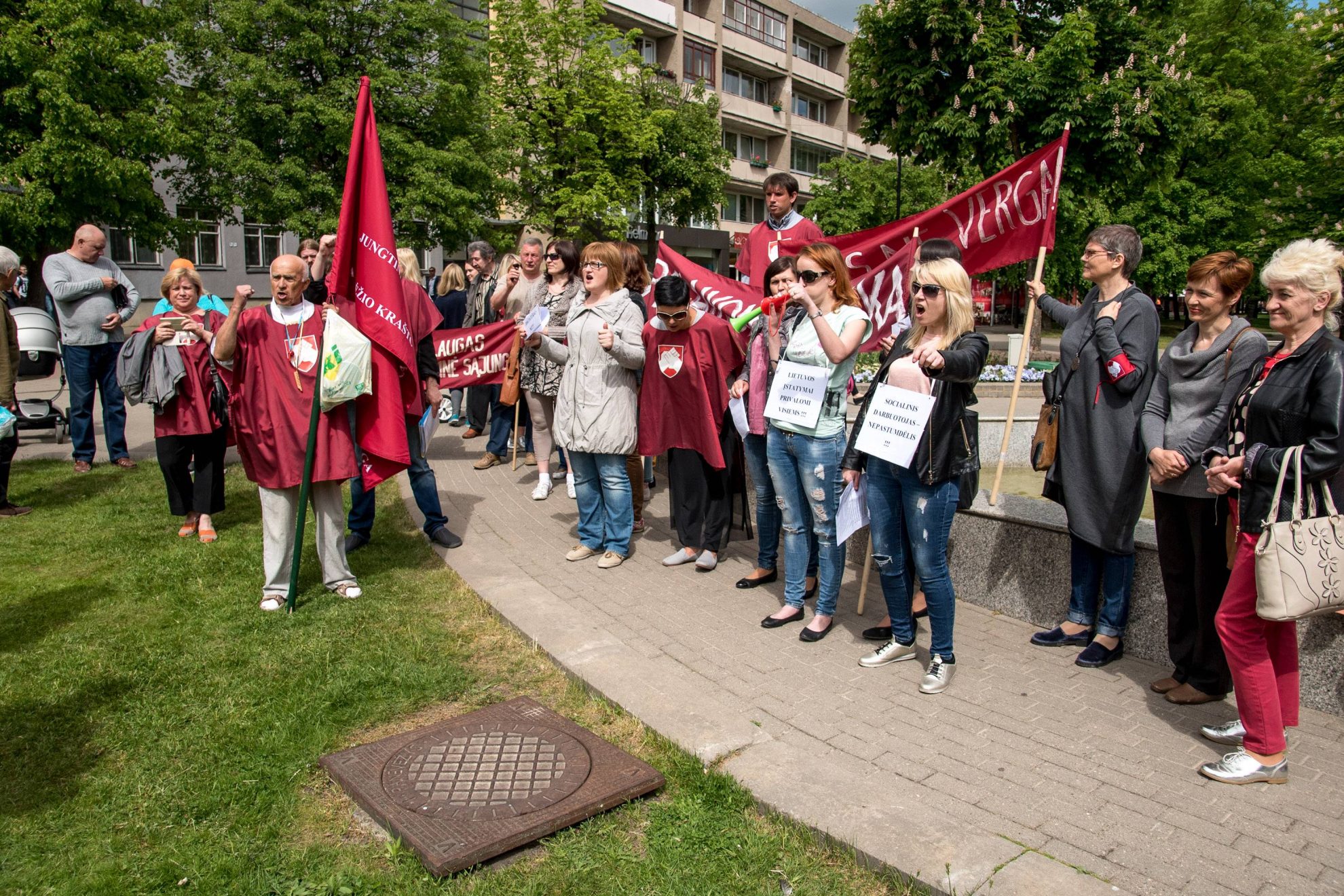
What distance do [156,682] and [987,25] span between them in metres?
21.8

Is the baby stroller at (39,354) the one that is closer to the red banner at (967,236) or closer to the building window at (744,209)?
the red banner at (967,236)

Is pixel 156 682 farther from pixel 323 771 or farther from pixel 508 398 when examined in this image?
pixel 508 398

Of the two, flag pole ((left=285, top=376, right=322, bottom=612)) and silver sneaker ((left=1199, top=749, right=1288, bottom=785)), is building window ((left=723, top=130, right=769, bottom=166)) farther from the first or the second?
silver sneaker ((left=1199, top=749, right=1288, bottom=785))

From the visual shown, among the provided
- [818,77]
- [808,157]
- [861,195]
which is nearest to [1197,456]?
[861,195]

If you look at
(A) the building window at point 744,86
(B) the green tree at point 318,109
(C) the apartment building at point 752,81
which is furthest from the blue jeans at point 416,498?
(A) the building window at point 744,86

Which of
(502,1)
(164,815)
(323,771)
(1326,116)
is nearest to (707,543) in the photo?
(323,771)

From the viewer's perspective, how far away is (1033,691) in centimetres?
450

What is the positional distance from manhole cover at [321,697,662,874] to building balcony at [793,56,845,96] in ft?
199

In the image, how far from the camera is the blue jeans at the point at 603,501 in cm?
651

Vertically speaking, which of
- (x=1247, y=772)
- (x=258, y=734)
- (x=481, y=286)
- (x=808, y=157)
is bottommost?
(x=258, y=734)

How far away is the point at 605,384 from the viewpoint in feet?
21.0

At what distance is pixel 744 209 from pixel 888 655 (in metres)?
56.1

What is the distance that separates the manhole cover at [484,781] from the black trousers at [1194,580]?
249 cm

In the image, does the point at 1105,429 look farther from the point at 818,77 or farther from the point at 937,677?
the point at 818,77
